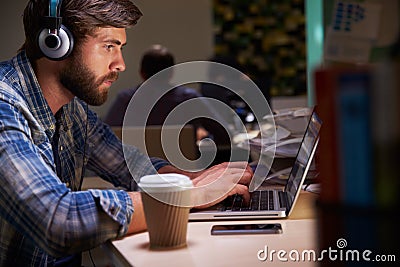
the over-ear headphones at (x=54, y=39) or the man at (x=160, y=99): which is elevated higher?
the over-ear headphones at (x=54, y=39)

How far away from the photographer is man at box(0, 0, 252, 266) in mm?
953

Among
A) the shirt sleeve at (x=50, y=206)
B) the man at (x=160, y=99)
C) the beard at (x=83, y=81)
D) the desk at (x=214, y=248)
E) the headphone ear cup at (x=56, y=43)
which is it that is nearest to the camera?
the desk at (x=214, y=248)

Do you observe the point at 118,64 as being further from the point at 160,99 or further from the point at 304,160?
the point at 160,99

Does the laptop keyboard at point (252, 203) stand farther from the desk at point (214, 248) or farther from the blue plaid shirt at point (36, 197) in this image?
the blue plaid shirt at point (36, 197)

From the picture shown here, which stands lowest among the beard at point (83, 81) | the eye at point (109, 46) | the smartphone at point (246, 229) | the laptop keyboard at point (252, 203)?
the laptop keyboard at point (252, 203)

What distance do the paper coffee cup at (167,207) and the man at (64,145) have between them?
0.30 ft

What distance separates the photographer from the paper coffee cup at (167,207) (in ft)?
2.91

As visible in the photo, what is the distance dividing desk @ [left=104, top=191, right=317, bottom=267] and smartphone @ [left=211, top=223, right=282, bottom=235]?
0.04 feet

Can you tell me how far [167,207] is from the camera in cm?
89

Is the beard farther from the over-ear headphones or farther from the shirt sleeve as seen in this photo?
the shirt sleeve

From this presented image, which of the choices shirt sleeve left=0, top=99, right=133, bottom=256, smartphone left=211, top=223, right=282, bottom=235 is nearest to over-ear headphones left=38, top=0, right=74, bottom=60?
shirt sleeve left=0, top=99, right=133, bottom=256

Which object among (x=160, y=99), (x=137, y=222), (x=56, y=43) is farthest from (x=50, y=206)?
(x=160, y=99)

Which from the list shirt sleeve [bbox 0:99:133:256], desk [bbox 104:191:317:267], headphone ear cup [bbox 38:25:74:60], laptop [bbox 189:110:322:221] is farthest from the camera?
headphone ear cup [bbox 38:25:74:60]

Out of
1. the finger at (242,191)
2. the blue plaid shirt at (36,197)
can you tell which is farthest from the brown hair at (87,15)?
the finger at (242,191)
